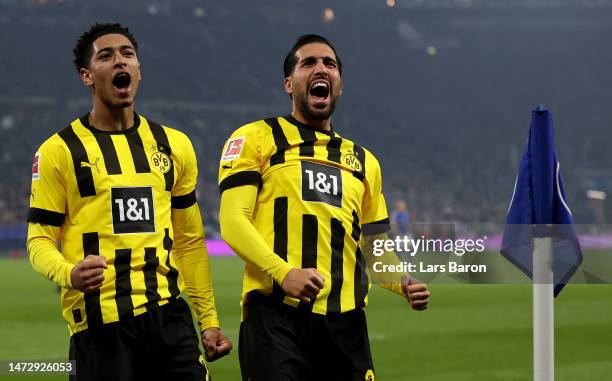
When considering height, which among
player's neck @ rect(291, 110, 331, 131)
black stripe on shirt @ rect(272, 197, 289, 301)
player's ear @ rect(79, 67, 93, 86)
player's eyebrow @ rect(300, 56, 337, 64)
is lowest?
black stripe on shirt @ rect(272, 197, 289, 301)

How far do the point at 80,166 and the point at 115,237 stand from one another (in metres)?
0.28

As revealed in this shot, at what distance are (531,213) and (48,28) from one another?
47.7 metres

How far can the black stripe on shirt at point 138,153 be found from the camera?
3.41 metres

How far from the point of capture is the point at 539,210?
3.61 meters

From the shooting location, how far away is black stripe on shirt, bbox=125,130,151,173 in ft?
11.2

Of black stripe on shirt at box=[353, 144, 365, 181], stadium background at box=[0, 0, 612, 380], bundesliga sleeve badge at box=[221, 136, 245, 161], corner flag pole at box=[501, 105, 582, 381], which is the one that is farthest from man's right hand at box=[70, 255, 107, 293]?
stadium background at box=[0, 0, 612, 380]

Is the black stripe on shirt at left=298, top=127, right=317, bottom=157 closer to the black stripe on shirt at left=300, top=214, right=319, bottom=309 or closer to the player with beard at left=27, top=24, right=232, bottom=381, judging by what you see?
the black stripe on shirt at left=300, top=214, right=319, bottom=309

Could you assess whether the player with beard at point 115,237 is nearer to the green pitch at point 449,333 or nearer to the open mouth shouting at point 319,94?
the open mouth shouting at point 319,94

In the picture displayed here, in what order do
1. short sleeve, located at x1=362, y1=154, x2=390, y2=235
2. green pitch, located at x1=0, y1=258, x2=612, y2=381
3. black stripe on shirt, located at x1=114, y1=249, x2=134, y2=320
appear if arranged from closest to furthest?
black stripe on shirt, located at x1=114, y1=249, x2=134, y2=320
short sleeve, located at x1=362, y1=154, x2=390, y2=235
green pitch, located at x1=0, y1=258, x2=612, y2=381

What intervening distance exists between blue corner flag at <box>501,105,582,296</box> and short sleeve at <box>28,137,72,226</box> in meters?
1.59

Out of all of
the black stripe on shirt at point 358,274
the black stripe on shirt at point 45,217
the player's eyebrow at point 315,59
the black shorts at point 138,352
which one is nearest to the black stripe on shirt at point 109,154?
the black stripe on shirt at point 45,217

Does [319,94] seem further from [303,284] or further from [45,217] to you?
[45,217]

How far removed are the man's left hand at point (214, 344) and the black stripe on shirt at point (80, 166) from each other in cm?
63

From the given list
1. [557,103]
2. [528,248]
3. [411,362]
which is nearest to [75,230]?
[528,248]
